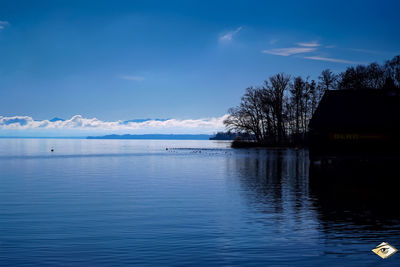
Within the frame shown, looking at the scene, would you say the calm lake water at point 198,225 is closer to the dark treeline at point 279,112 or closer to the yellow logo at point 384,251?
the yellow logo at point 384,251

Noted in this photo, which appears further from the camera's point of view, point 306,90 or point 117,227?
point 306,90

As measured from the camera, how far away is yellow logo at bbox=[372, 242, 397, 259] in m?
9.20

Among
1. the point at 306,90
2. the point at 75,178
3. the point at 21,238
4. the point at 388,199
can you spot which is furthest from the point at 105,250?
the point at 306,90

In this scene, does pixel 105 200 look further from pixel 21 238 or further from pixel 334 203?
pixel 334 203

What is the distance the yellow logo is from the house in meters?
33.9

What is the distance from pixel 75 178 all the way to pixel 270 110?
6389 centimetres

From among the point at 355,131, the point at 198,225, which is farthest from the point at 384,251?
the point at 355,131

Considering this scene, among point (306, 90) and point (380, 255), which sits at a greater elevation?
point (306, 90)

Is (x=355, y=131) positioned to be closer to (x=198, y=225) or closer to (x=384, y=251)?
(x=198, y=225)

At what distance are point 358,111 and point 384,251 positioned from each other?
38211 mm

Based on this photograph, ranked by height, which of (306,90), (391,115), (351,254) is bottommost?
(351,254)

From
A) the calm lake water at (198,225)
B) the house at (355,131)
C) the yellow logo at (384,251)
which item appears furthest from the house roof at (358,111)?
the yellow logo at (384,251)

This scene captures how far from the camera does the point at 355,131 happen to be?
43656 mm

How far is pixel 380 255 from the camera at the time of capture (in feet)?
30.2
